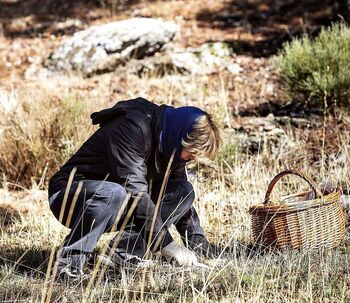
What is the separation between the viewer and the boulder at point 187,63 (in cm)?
1038

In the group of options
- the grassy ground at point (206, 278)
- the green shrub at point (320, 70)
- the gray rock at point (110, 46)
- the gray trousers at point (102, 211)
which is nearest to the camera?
the grassy ground at point (206, 278)

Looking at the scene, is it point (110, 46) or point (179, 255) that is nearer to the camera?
point (179, 255)

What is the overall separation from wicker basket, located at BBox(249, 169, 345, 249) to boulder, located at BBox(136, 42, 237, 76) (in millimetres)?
6131

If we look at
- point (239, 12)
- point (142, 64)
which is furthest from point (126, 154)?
point (239, 12)

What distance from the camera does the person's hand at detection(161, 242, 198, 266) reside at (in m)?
3.87

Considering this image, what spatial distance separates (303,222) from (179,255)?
2.73 ft

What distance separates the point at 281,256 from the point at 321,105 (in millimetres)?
4529

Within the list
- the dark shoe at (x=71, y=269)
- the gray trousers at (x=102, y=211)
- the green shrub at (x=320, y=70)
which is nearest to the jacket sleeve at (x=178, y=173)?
the gray trousers at (x=102, y=211)

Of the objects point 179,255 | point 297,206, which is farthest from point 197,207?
point 179,255

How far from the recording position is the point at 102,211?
381 cm

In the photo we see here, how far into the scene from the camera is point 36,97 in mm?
7086

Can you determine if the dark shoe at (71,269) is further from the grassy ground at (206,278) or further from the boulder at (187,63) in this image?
the boulder at (187,63)

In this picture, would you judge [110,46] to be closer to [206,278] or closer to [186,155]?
[186,155]

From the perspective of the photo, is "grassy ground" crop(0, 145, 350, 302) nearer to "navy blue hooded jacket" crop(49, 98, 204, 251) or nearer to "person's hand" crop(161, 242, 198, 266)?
"person's hand" crop(161, 242, 198, 266)
